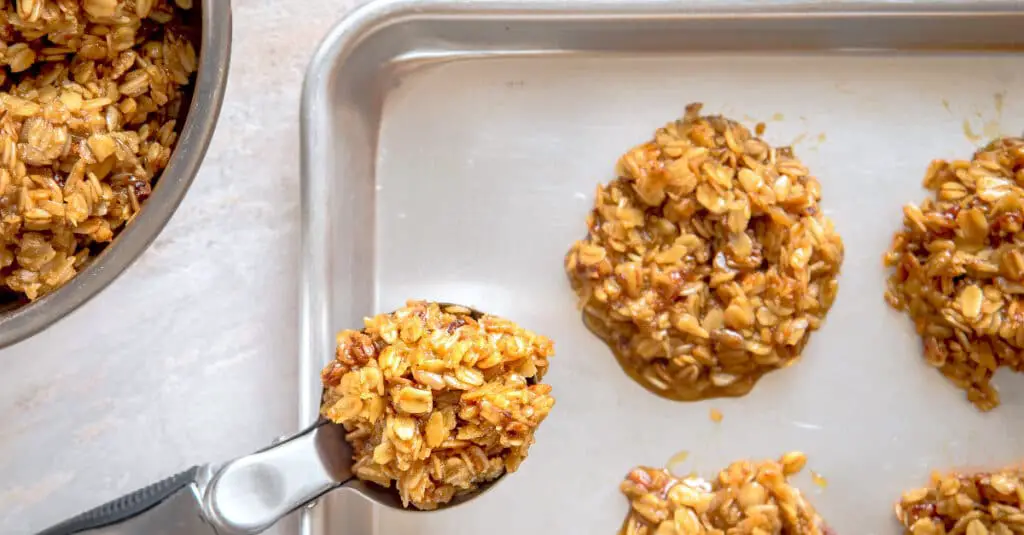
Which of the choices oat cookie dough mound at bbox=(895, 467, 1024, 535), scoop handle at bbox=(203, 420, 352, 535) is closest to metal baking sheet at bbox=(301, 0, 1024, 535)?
oat cookie dough mound at bbox=(895, 467, 1024, 535)

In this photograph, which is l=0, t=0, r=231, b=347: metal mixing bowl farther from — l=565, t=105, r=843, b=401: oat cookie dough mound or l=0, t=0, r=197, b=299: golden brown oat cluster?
l=565, t=105, r=843, b=401: oat cookie dough mound

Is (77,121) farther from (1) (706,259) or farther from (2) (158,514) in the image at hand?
(1) (706,259)

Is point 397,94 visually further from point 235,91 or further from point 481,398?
point 481,398

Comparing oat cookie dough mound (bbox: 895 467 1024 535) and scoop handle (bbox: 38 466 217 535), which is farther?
oat cookie dough mound (bbox: 895 467 1024 535)

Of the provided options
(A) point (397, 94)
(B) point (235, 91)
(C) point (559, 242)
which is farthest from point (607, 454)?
(B) point (235, 91)

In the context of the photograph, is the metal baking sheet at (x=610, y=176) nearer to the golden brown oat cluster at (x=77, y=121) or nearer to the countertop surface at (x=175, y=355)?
the countertop surface at (x=175, y=355)

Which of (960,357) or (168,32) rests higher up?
(168,32)
